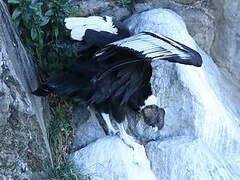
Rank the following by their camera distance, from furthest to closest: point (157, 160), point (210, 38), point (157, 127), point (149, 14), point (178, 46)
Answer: point (210, 38) < point (149, 14) < point (157, 127) < point (157, 160) < point (178, 46)

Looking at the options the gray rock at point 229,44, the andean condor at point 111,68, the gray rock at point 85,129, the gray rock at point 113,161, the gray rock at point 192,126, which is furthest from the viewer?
the gray rock at point 229,44

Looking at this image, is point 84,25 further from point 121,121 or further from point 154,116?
point 154,116

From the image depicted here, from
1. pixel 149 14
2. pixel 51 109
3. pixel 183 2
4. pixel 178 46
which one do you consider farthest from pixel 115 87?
pixel 183 2

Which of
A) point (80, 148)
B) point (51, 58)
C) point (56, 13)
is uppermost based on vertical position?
point (56, 13)

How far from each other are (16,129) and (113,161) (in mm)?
664

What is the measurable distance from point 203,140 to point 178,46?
0.81m

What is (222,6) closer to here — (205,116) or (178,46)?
(205,116)

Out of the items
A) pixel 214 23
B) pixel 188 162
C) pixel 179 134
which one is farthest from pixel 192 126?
pixel 214 23

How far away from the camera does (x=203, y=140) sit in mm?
3338

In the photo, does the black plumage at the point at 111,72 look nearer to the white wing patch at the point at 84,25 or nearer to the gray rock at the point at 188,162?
the white wing patch at the point at 84,25

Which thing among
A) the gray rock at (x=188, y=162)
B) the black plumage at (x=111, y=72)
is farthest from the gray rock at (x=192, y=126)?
the black plumage at (x=111, y=72)

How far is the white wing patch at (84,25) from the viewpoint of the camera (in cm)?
312

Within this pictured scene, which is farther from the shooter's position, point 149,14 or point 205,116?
point 149,14

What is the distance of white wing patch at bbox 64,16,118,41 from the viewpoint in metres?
3.12
